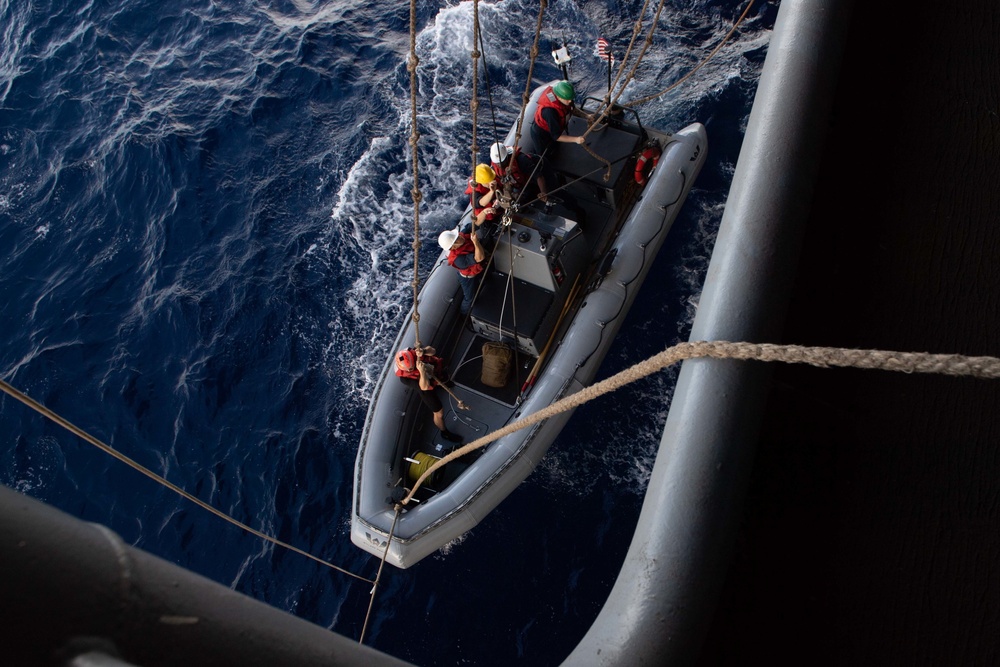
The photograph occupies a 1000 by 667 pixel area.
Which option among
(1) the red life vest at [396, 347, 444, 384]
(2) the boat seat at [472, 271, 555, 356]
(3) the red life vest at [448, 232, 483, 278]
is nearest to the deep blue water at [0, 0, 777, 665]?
(2) the boat seat at [472, 271, 555, 356]

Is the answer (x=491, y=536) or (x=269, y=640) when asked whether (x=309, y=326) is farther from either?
(x=269, y=640)

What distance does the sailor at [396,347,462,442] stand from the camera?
7.86 metres

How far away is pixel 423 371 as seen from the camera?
7.82 metres

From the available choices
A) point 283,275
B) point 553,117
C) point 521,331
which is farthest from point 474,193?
point 283,275

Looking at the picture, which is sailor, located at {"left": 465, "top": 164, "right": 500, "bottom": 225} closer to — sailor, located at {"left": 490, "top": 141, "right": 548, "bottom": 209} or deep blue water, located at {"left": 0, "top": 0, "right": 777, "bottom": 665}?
sailor, located at {"left": 490, "top": 141, "right": 548, "bottom": 209}

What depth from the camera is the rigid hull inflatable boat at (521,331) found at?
7910 millimetres

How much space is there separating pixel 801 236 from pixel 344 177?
11.0m

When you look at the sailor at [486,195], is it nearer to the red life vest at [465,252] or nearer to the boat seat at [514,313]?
the red life vest at [465,252]

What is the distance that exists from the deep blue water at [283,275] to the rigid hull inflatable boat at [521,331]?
1048mm

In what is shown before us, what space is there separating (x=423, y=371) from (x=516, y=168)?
119 inches

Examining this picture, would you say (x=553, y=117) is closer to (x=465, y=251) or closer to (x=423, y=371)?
(x=465, y=251)

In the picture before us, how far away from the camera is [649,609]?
1.57 meters

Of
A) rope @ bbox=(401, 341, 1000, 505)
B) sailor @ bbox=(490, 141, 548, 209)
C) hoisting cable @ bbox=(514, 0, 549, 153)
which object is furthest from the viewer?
sailor @ bbox=(490, 141, 548, 209)

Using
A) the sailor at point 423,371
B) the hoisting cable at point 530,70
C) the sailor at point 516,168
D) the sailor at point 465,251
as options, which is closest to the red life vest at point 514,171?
the sailor at point 516,168
